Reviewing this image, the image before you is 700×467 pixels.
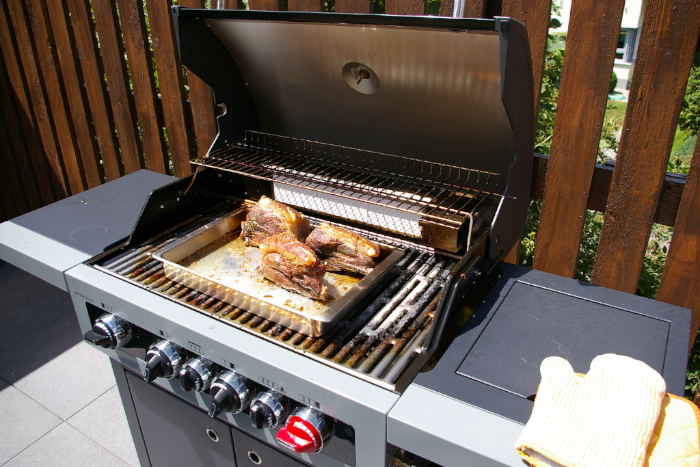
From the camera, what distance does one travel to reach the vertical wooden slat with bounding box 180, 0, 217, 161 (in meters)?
2.75

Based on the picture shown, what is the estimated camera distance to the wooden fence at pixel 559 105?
64.3 inches

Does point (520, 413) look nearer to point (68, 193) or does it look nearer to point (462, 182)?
point (462, 182)

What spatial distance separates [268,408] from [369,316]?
36cm

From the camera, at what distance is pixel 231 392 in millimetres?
1293

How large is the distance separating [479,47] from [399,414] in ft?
3.11

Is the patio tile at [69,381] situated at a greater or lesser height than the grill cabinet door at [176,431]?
lesser

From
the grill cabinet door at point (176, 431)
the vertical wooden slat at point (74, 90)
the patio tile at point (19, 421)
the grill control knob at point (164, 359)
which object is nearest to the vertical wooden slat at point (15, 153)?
the vertical wooden slat at point (74, 90)

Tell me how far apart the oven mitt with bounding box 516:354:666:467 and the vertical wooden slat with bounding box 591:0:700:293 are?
36.6 inches

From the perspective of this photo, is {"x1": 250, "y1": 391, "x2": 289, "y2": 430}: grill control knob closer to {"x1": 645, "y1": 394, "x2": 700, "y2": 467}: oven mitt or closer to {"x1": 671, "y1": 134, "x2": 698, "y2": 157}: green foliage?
{"x1": 645, "y1": 394, "x2": 700, "y2": 467}: oven mitt

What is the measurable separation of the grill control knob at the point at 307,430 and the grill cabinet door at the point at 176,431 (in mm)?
418

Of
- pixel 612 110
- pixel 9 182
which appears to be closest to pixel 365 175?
pixel 9 182

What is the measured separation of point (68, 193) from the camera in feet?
13.7

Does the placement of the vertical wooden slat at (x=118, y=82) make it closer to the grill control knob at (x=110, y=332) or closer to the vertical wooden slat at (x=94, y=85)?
the vertical wooden slat at (x=94, y=85)

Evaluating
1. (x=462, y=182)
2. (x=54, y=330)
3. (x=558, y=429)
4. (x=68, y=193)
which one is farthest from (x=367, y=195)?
(x=68, y=193)
